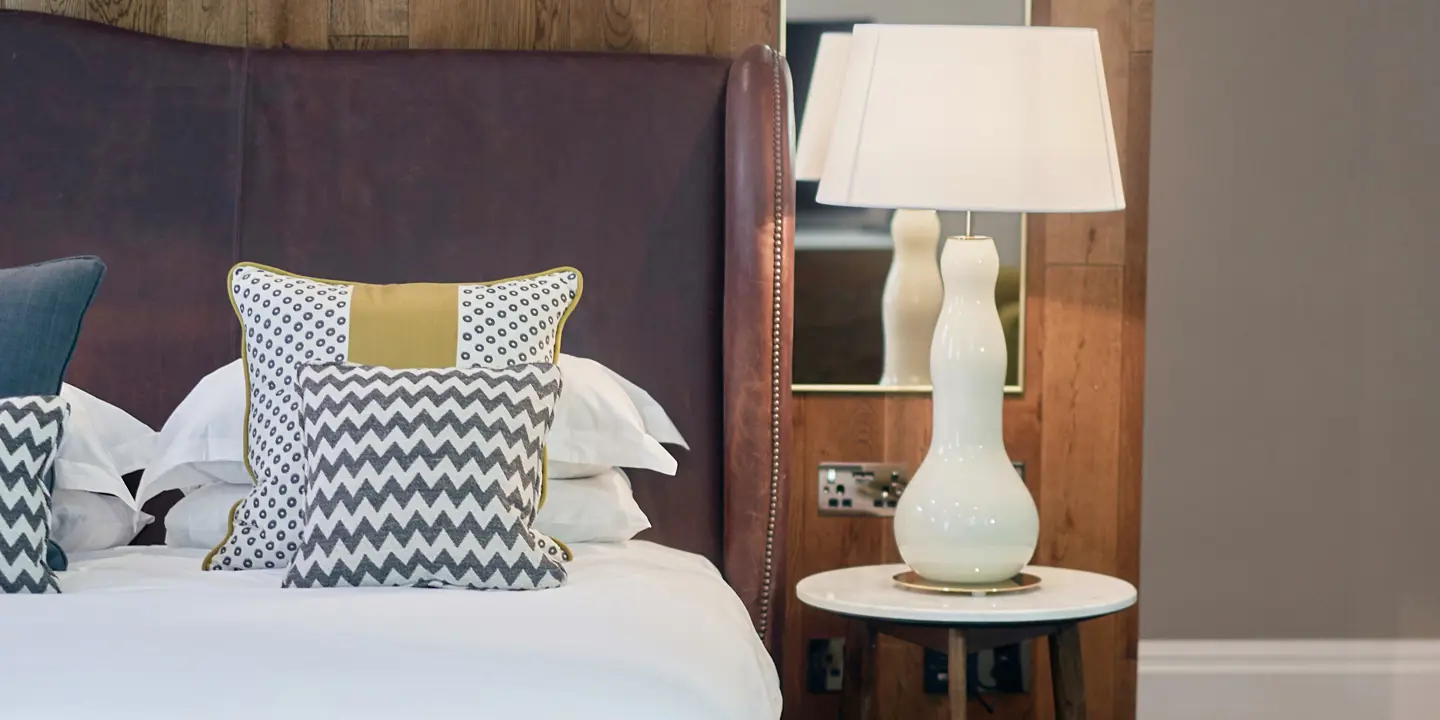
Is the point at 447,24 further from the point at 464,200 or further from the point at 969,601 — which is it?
the point at 969,601

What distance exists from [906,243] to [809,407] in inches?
13.5

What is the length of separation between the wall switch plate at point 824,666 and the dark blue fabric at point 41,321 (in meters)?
1.32

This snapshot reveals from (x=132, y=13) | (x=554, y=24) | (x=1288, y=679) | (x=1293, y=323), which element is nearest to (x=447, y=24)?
(x=554, y=24)

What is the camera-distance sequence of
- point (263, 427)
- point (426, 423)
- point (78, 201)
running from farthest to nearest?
point (78, 201) < point (263, 427) < point (426, 423)

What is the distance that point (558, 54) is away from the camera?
8.25 feet

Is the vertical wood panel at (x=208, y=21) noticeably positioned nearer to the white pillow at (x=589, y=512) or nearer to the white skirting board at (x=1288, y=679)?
the white pillow at (x=589, y=512)

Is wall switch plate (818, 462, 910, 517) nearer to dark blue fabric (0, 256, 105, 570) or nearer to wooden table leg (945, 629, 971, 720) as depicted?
wooden table leg (945, 629, 971, 720)

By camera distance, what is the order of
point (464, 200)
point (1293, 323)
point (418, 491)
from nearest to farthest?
point (418, 491) < point (464, 200) < point (1293, 323)

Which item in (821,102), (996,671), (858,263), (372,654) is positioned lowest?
(996,671)

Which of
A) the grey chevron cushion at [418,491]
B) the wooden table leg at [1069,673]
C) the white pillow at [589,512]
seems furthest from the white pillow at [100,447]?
the wooden table leg at [1069,673]

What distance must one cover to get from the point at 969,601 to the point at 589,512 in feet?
1.88

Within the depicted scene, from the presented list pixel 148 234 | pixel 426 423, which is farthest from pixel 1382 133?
pixel 148 234

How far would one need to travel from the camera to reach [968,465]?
225cm

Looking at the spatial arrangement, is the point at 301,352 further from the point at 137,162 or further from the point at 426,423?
the point at 137,162
